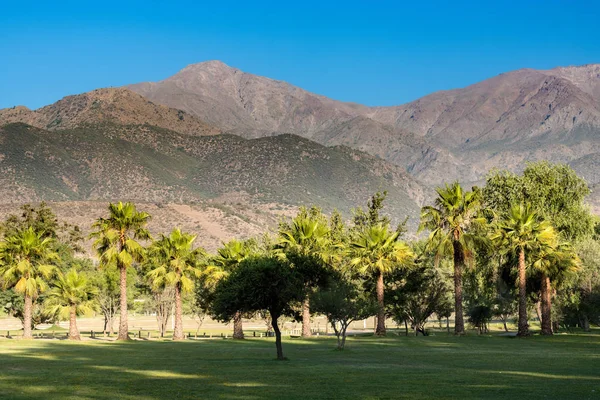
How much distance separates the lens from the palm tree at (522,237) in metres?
61.1

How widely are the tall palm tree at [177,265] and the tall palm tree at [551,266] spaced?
30.6m

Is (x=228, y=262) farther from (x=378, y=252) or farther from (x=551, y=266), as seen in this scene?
(x=551, y=266)

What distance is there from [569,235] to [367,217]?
25.8 metres

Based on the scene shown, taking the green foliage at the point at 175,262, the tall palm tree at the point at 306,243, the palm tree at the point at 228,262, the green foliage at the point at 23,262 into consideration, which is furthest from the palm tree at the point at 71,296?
the tall palm tree at the point at 306,243

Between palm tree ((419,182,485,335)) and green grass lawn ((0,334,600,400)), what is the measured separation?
9971 millimetres

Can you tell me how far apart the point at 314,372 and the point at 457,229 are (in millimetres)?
32262

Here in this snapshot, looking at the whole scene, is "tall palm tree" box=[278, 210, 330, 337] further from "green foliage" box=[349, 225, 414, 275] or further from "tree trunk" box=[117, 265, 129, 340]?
"tree trunk" box=[117, 265, 129, 340]

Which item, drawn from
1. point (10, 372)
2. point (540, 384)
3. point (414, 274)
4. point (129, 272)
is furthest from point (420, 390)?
point (129, 272)

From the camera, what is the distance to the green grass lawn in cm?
2639

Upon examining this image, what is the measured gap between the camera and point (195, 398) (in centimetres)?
2536

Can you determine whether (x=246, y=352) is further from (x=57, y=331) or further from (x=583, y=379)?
(x=57, y=331)

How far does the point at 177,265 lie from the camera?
70.8 meters

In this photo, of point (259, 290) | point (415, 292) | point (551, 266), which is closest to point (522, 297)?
point (551, 266)

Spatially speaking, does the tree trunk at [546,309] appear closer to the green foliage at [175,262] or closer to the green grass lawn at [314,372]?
the green grass lawn at [314,372]
